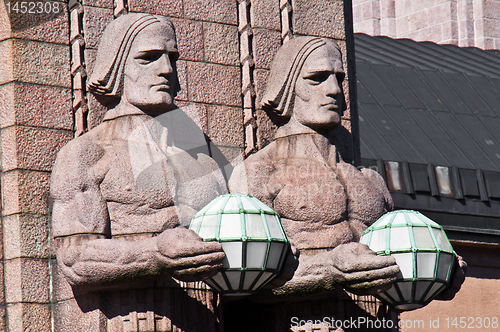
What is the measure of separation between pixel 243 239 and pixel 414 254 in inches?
54.8

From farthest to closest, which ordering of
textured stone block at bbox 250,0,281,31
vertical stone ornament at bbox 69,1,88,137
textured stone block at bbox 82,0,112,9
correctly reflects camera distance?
textured stone block at bbox 250,0,281,31
textured stone block at bbox 82,0,112,9
vertical stone ornament at bbox 69,1,88,137

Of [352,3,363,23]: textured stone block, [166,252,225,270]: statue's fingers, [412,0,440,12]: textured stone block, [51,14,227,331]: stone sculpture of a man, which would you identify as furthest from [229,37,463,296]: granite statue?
[352,3,363,23]: textured stone block

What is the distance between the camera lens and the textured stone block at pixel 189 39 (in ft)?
33.2

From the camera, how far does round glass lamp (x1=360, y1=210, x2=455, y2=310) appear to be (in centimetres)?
838

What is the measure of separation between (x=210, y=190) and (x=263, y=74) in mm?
1896

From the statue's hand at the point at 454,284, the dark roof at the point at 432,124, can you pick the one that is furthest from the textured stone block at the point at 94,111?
the dark roof at the point at 432,124

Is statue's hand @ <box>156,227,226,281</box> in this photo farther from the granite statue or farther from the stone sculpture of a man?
the granite statue

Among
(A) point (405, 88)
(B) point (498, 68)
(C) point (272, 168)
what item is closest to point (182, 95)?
(C) point (272, 168)

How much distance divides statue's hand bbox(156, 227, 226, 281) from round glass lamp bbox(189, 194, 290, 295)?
0.15 metres

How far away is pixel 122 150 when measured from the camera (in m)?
8.66

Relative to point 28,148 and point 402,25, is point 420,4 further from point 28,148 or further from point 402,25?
point 28,148

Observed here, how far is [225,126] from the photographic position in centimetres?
1016

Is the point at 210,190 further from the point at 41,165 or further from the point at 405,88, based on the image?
the point at 405,88

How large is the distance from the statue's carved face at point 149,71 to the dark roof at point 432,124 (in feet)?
22.9
